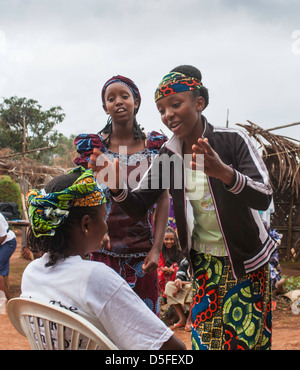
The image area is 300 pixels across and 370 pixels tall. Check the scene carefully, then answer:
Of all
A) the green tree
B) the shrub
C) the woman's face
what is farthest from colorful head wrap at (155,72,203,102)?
the green tree

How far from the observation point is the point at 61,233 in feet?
5.21

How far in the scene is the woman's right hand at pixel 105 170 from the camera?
2016 mm

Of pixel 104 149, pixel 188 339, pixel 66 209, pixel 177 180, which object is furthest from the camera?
pixel 188 339

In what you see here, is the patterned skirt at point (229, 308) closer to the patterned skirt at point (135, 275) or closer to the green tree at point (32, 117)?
the patterned skirt at point (135, 275)

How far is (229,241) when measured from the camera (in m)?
2.17

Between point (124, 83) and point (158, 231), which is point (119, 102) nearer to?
point (124, 83)

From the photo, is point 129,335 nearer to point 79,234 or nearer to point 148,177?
point 79,234

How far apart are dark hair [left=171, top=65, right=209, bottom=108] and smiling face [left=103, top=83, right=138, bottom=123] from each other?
0.39 m

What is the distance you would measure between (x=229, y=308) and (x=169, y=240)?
3.78 m

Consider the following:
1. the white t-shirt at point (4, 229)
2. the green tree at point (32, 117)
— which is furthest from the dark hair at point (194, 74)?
the green tree at point (32, 117)

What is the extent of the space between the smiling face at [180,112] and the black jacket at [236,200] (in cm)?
11

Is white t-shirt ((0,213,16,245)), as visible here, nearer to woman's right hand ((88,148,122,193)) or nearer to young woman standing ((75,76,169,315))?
young woman standing ((75,76,169,315))

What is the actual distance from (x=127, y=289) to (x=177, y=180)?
3.58ft
